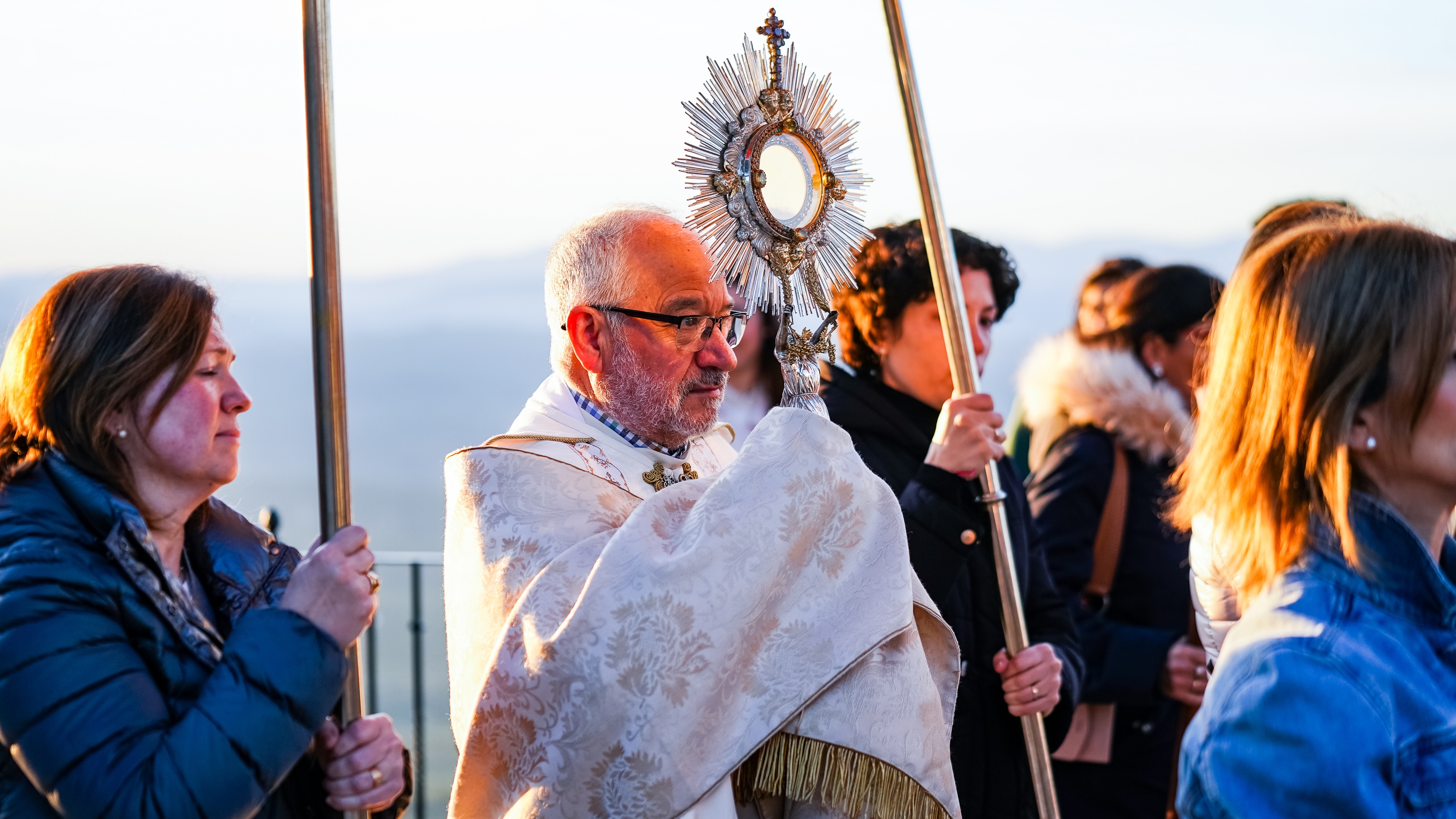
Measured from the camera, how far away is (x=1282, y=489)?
170cm

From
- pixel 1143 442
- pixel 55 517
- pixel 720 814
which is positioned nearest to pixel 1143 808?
pixel 1143 442

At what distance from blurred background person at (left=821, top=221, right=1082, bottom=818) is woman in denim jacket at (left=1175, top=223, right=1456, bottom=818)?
0.90 metres

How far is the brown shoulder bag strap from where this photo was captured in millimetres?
3531

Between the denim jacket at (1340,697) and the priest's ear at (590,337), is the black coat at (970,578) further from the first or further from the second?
the denim jacket at (1340,697)

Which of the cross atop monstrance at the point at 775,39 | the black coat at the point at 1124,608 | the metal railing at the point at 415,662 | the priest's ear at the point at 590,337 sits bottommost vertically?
the metal railing at the point at 415,662

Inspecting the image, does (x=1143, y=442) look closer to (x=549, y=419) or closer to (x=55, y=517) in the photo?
(x=549, y=419)

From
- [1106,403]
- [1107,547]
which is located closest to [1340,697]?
[1107,547]

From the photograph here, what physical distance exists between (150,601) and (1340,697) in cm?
157

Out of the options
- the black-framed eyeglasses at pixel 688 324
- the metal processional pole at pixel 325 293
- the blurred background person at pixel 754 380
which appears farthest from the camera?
the blurred background person at pixel 754 380

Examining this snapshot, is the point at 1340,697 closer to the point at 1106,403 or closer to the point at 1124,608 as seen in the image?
the point at 1124,608

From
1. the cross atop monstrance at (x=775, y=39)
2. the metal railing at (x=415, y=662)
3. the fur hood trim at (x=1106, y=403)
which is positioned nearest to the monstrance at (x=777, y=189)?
the cross atop monstrance at (x=775, y=39)

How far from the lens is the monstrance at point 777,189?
236 cm

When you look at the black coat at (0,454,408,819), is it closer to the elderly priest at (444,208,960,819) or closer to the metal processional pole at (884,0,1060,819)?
the elderly priest at (444,208,960,819)

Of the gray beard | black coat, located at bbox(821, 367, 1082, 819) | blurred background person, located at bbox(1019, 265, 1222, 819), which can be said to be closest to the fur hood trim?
blurred background person, located at bbox(1019, 265, 1222, 819)
